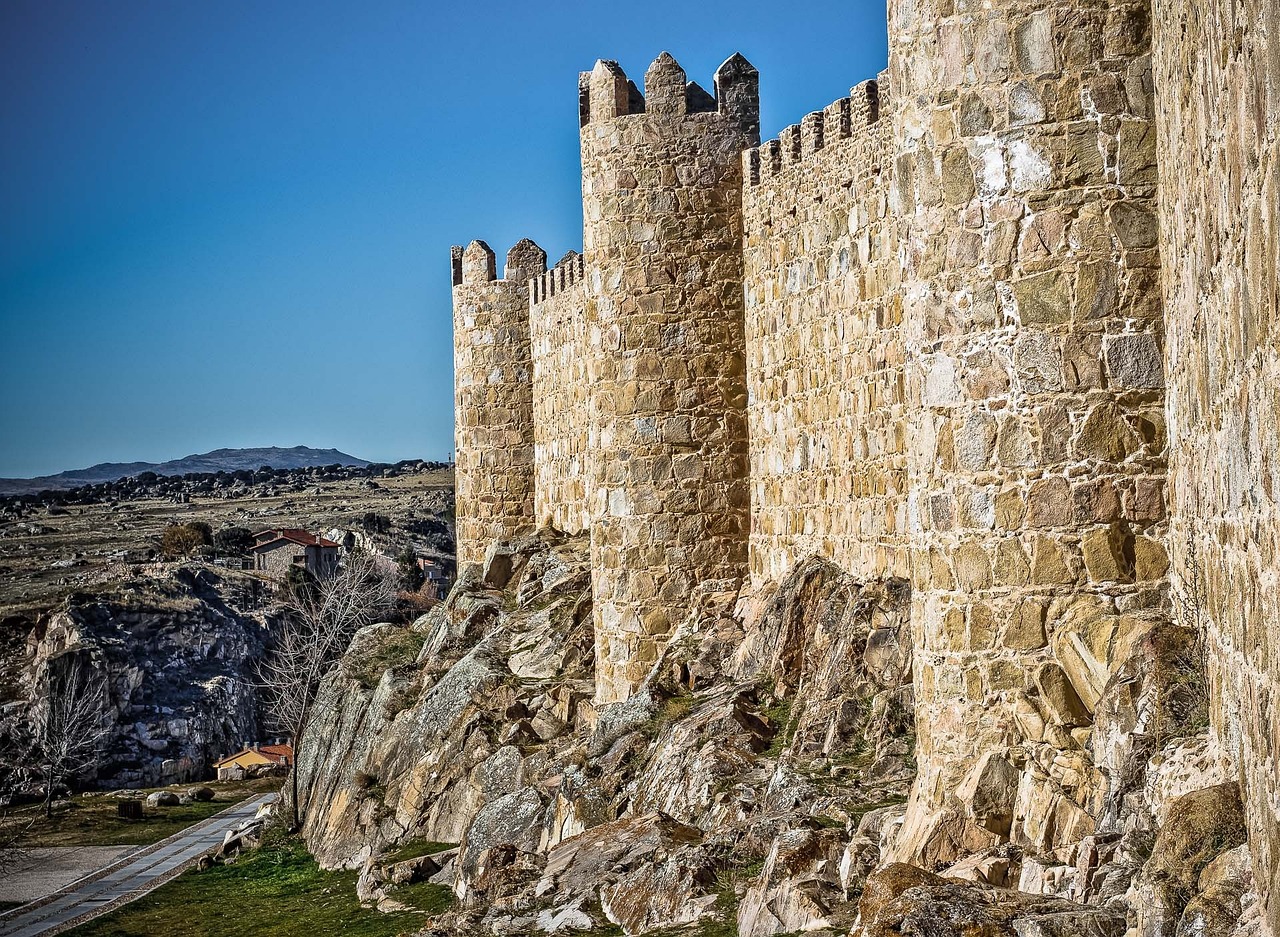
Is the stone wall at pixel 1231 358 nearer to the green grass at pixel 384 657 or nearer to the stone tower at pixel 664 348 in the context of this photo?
the stone tower at pixel 664 348

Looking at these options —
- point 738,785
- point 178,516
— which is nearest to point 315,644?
point 738,785

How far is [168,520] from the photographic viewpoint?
101938mm

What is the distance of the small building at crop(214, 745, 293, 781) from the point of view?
48.2 m

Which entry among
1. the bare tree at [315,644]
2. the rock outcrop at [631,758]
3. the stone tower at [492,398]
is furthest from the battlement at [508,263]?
the bare tree at [315,644]

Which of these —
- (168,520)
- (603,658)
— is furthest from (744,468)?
(168,520)

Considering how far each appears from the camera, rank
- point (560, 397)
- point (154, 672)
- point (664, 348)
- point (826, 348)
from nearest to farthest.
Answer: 1. point (826, 348)
2. point (664, 348)
3. point (560, 397)
4. point (154, 672)

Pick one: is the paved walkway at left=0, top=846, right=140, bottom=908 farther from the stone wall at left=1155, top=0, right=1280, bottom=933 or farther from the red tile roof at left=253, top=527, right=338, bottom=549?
the red tile roof at left=253, top=527, right=338, bottom=549

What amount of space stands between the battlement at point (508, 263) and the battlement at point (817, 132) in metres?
10.6

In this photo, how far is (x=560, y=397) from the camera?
27.1 meters

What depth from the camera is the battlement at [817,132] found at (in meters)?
15.8

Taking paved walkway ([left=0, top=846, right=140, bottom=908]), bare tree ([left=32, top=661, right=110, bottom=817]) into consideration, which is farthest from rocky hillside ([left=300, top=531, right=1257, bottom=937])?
bare tree ([left=32, top=661, right=110, bottom=817])

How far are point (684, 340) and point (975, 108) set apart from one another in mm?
9203

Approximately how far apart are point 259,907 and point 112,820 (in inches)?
749

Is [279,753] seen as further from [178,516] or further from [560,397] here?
[178,516]
